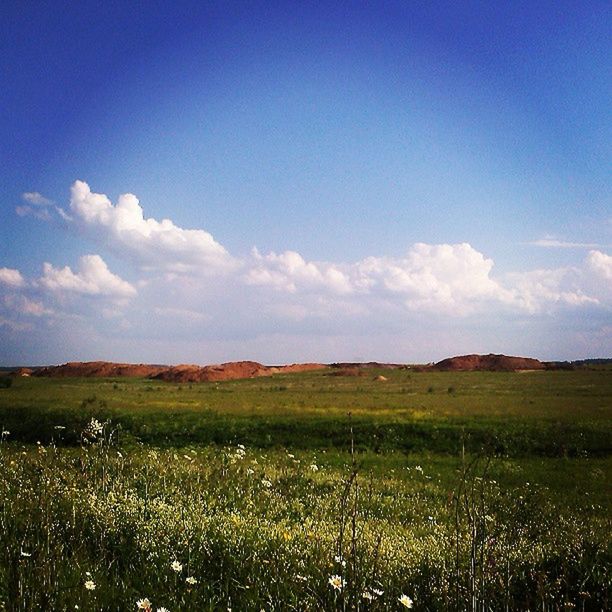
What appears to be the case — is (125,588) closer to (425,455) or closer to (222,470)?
(222,470)

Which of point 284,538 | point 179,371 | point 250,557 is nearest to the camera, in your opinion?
point 250,557

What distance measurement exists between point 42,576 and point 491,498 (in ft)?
40.3

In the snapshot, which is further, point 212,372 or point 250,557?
point 212,372

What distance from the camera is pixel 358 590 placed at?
4.36 m

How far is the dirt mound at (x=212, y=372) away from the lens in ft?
500

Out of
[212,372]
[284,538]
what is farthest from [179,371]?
[284,538]

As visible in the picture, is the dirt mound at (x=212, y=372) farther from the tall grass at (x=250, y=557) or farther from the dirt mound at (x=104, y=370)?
the tall grass at (x=250, y=557)

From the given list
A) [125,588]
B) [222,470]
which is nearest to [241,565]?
[125,588]

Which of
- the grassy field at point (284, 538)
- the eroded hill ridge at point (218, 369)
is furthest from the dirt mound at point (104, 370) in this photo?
the grassy field at point (284, 538)

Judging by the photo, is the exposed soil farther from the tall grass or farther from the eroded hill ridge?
the tall grass

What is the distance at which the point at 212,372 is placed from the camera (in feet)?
537

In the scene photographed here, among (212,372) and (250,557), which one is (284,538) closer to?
(250,557)

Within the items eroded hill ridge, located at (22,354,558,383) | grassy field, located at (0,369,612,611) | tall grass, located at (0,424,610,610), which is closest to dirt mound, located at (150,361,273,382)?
eroded hill ridge, located at (22,354,558,383)

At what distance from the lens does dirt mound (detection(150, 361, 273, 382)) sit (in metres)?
152
